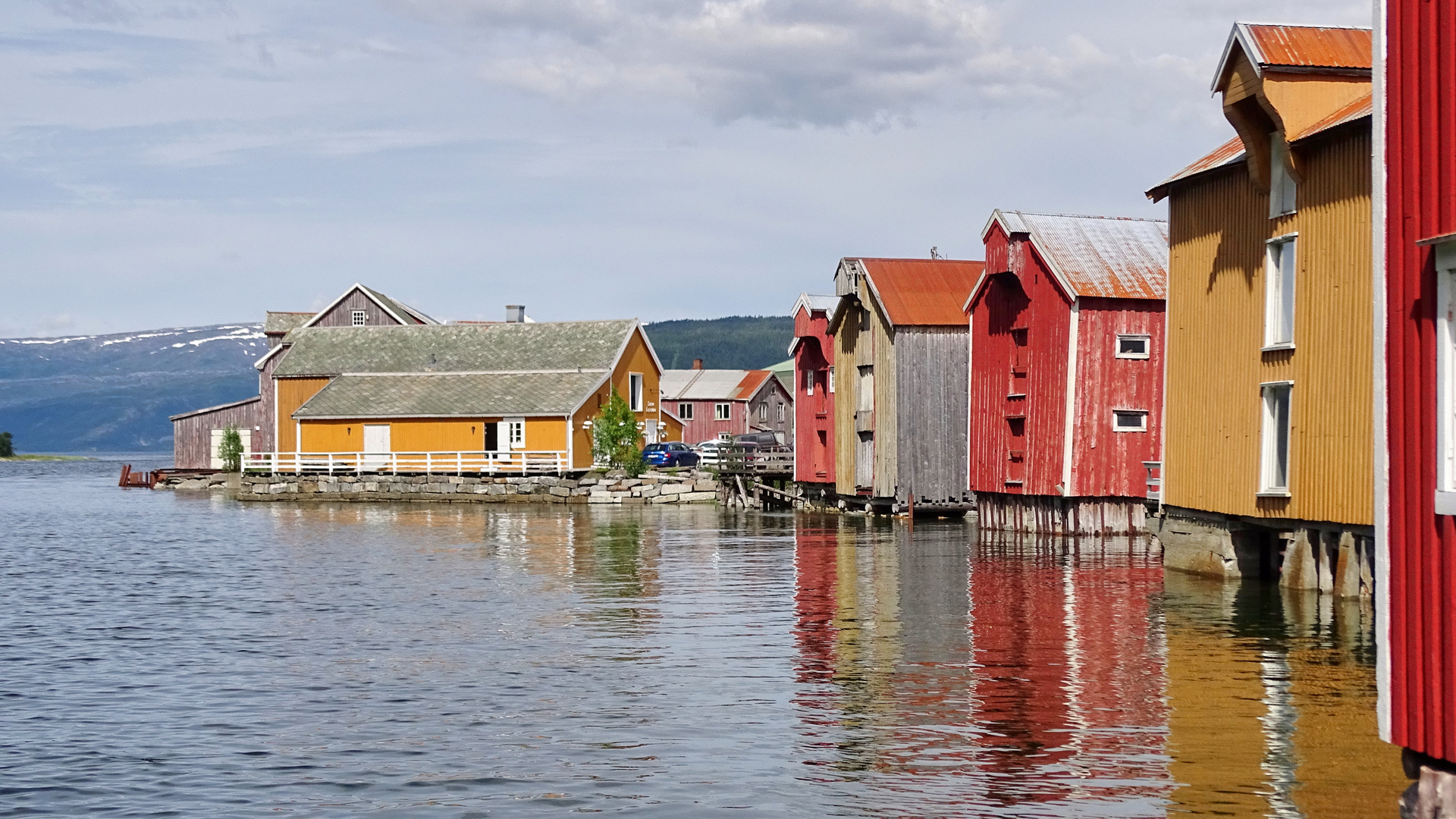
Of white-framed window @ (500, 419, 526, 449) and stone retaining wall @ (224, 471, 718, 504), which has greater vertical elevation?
white-framed window @ (500, 419, 526, 449)

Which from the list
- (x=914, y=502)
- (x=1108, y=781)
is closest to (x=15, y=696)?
(x=1108, y=781)

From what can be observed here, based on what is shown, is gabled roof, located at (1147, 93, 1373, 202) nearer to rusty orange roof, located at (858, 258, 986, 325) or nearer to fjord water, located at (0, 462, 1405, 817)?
fjord water, located at (0, 462, 1405, 817)

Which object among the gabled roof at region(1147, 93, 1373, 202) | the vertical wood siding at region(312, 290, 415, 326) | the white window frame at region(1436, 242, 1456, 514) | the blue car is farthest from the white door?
the white window frame at region(1436, 242, 1456, 514)

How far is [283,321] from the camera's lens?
10062cm

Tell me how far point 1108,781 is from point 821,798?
2700 millimetres

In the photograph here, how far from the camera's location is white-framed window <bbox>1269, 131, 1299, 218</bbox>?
2798 cm

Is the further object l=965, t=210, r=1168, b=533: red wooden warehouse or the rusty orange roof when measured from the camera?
the rusty orange roof

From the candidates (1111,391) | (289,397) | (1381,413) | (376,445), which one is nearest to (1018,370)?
(1111,391)

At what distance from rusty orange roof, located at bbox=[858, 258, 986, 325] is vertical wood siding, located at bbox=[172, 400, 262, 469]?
49.2 metres

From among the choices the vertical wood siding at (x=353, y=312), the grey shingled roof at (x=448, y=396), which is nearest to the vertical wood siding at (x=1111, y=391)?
the grey shingled roof at (x=448, y=396)

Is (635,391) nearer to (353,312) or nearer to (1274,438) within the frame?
(353,312)

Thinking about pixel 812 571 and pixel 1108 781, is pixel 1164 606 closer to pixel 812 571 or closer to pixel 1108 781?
pixel 812 571

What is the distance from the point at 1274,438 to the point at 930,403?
25609 millimetres

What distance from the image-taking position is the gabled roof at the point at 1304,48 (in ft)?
88.5
